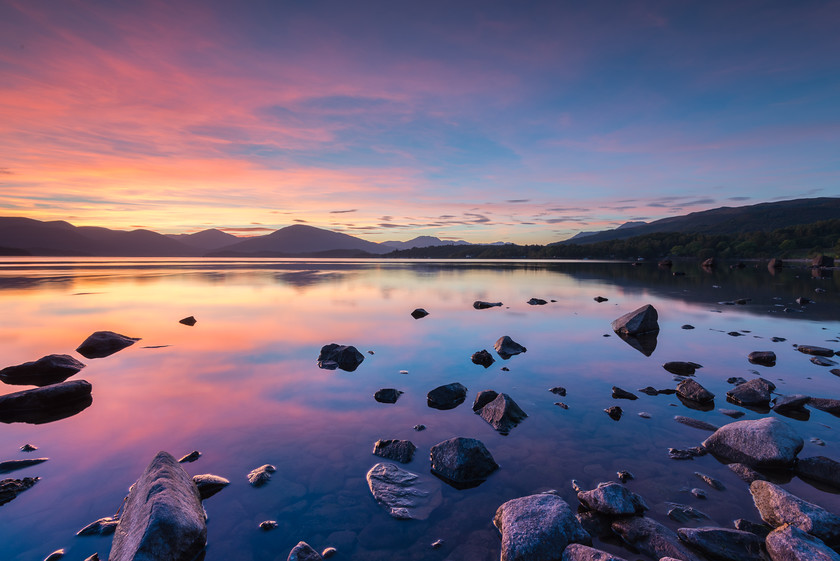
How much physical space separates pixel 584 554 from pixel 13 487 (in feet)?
36.3

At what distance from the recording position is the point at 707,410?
11211 millimetres

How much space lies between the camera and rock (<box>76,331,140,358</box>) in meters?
18.5

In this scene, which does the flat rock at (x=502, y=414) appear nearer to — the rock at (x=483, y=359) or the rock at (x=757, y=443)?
the rock at (x=757, y=443)

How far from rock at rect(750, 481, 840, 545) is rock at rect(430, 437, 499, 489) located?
16.0 feet

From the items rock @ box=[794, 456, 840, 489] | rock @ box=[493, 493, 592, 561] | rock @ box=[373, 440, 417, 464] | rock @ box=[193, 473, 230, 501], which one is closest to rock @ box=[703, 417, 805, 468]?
rock @ box=[794, 456, 840, 489]

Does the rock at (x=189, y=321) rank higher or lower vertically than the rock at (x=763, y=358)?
lower

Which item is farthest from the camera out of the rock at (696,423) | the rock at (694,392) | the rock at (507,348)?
the rock at (507,348)

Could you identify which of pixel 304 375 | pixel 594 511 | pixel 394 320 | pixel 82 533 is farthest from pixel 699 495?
pixel 394 320

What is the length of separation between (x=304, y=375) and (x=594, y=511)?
38.3 ft

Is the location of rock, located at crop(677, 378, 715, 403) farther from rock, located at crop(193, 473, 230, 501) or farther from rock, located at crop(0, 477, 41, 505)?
rock, located at crop(0, 477, 41, 505)

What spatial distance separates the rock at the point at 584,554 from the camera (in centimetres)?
521

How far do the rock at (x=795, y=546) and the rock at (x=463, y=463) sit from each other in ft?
15.1

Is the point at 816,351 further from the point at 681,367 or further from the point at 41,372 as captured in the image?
the point at 41,372

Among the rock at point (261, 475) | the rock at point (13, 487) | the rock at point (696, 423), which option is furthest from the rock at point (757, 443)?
the rock at point (13, 487)
